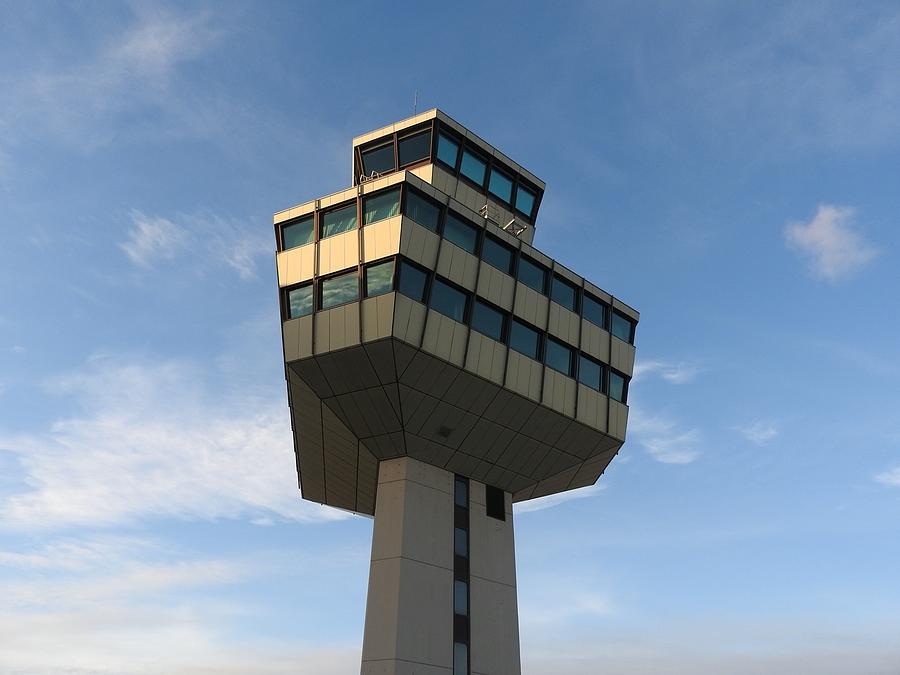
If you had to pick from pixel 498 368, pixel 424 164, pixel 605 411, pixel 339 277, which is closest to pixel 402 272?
pixel 339 277

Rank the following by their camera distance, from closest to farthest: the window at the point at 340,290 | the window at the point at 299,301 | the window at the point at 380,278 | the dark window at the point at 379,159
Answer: the window at the point at 380,278 → the window at the point at 340,290 → the window at the point at 299,301 → the dark window at the point at 379,159

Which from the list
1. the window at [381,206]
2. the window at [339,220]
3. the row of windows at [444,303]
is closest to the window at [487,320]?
the row of windows at [444,303]

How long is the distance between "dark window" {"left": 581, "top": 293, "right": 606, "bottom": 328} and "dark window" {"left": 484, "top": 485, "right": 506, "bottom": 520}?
10046 mm

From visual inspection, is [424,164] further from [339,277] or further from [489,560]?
[489,560]

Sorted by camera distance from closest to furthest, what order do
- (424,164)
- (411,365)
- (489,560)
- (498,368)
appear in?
(411,365) → (498,368) → (489,560) → (424,164)

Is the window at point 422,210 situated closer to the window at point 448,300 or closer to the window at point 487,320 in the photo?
the window at point 448,300

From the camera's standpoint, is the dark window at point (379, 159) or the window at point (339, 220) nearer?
the window at point (339, 220)

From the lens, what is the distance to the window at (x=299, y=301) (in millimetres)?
35500

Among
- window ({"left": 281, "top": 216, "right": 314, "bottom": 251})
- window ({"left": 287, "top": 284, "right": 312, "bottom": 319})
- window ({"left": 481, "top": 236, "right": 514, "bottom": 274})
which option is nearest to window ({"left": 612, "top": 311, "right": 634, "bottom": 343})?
window ({"left": 481, "top": 236, "right": 514, "bottom": 274})

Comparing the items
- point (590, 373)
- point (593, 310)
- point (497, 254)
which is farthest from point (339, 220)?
point (590, 373)

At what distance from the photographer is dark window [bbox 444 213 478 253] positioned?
36.3m

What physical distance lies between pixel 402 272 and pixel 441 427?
25.1ft

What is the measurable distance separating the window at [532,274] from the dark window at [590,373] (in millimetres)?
4176

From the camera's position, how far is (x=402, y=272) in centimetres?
3394
